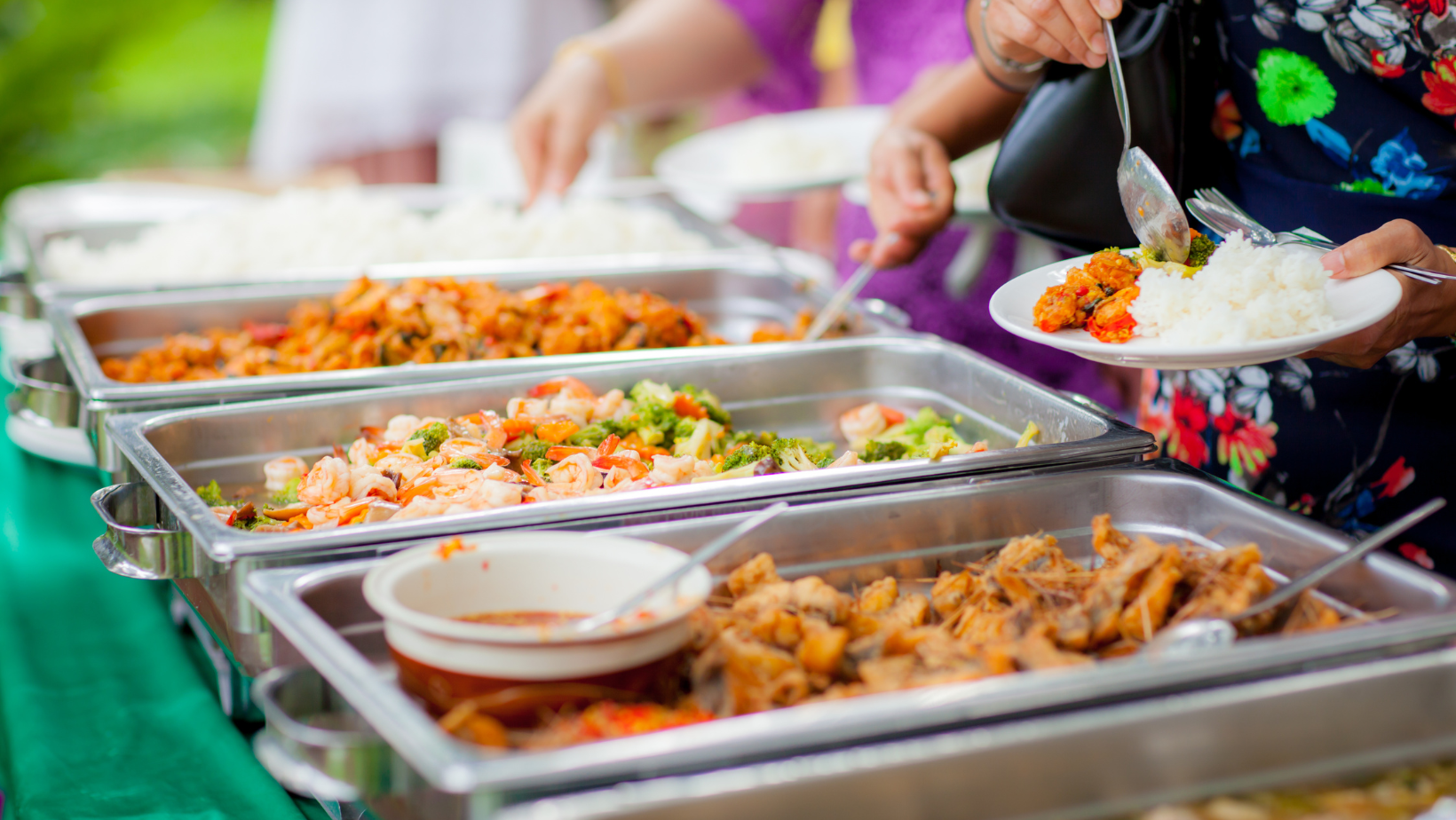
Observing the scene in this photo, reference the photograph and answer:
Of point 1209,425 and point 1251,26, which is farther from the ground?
point 1251,26

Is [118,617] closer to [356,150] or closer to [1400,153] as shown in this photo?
[1400,153]

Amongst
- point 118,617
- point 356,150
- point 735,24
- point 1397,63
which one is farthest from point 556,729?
point 356,150

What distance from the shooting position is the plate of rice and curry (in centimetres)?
130

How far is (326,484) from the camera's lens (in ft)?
5.41

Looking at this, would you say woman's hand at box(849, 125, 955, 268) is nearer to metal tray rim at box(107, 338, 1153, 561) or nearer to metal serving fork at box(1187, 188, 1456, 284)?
A: metal tray rim at box(107, 338, 1153, 561)

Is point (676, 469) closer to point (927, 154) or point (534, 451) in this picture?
point (534, 451)

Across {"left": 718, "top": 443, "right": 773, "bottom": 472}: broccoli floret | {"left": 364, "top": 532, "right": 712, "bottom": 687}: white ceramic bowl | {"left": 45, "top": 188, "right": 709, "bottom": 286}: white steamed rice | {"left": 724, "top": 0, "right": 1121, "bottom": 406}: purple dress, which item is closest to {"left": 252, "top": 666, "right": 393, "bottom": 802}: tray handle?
{"left": 364, "top": 532, "right": 712, "bottom": 687}: white ceramic bowl

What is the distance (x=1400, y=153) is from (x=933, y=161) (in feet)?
2.72

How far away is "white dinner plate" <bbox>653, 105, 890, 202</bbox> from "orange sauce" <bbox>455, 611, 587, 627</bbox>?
1.90 m

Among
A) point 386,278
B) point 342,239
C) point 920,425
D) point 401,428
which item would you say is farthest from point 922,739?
point 342,239

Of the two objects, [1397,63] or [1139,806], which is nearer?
[1139,806]

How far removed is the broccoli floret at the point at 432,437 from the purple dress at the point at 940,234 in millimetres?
1782

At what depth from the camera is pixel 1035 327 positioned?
4.87 ft

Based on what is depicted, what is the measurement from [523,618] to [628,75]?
2526mm
